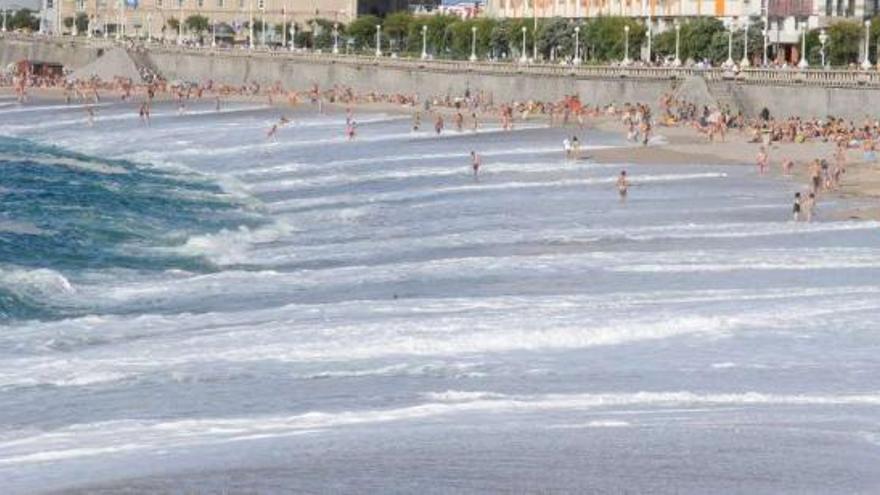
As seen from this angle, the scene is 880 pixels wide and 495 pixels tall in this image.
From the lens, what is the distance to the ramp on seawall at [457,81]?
7500cm

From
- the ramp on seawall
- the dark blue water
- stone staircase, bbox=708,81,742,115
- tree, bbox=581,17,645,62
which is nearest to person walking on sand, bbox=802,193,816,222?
the dark blue water

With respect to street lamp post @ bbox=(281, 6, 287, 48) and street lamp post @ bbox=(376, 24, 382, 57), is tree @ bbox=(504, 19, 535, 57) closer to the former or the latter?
street lamp post @ bbox=(376, 24, 382, 57)

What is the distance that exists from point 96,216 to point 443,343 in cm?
2209

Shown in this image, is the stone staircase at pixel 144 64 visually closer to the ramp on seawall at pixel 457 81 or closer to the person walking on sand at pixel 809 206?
the ramp on seawall at pixel 457 81

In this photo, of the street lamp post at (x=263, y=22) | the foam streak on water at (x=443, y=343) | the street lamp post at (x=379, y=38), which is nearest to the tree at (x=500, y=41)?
the street lamp post at (x=379, y=38)

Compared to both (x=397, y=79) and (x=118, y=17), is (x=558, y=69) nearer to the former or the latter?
(x=397, y=79)

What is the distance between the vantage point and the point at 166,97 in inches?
4513

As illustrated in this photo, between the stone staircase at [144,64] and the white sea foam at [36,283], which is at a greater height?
the stone staircase at [144,64]

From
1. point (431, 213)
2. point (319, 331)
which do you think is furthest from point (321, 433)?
point (431, 213)

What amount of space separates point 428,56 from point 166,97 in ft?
47.4

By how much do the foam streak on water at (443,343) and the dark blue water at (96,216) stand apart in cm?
16

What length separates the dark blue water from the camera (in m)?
37.2

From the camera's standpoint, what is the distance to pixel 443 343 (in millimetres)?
26141

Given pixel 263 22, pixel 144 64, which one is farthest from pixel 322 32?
pixel 144 64
